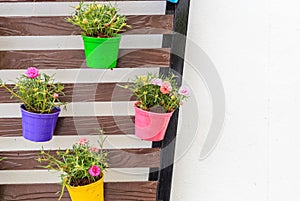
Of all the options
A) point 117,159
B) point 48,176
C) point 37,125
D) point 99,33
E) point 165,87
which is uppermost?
point 99,33

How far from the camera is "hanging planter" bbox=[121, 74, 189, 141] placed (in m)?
1.12

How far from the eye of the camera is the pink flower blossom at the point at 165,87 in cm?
112

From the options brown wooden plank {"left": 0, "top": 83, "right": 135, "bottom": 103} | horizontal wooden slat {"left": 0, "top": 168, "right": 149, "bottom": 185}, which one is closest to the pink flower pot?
brown wooden plank {"left": 0, "top": 83, "right": 135, "bottom": 103}

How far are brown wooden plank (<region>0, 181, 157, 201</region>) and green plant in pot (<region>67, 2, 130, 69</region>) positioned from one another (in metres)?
0.37

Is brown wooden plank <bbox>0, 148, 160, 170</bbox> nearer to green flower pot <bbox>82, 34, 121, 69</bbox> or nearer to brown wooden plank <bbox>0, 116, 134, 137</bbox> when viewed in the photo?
brown wooden plank <bbox>0, 116, 134, 137</bbox>

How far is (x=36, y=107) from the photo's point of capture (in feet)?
3.70

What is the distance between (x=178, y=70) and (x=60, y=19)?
37 cm

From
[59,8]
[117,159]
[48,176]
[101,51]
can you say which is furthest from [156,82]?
[48,176]

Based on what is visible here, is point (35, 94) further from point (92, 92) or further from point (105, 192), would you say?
point (105, 192)

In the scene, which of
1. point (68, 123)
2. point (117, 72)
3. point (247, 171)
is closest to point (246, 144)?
point (247, 171)

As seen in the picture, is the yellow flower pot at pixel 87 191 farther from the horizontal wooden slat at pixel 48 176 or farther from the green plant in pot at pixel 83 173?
the horizontal wooden slat at pixel 48 176

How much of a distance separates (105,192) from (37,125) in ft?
0.96

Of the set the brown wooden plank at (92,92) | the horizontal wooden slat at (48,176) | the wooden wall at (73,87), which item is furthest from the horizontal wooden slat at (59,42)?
the horizontal wooden slat at (48,176)

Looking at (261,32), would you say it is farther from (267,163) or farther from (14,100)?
(14,100)
